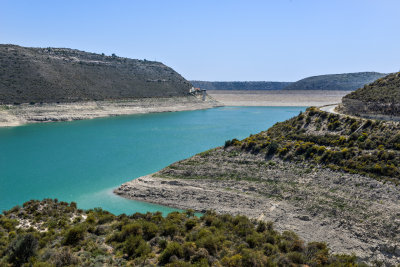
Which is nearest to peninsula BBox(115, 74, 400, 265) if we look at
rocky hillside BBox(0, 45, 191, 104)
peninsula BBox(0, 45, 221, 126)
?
peninsula BBox(0, 45, 221, 126)

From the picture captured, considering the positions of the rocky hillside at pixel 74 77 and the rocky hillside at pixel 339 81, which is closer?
the rocky hillside at pixel 74 77

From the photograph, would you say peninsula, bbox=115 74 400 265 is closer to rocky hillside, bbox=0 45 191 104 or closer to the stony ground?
the stony ground

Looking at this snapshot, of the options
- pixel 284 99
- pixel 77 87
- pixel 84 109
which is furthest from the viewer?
pixel 284 99

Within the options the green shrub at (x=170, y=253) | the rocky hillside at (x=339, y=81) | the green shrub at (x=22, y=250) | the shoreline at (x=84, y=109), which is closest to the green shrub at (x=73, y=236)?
the green shrub at (x=22, y=250)

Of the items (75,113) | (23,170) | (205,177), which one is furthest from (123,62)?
(205,177)

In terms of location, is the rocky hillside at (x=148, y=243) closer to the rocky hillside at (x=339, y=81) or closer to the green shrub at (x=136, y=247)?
the green shrub at (x=136, y=247)

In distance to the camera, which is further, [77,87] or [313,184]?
[77,87]

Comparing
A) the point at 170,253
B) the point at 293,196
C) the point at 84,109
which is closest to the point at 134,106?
the point at 84,109

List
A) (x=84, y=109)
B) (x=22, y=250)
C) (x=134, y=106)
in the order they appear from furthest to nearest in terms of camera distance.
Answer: (x=134, y=106) → (x=84, y=109) → (x=22, y=250)

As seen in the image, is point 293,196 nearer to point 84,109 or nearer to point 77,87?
point 84,109
